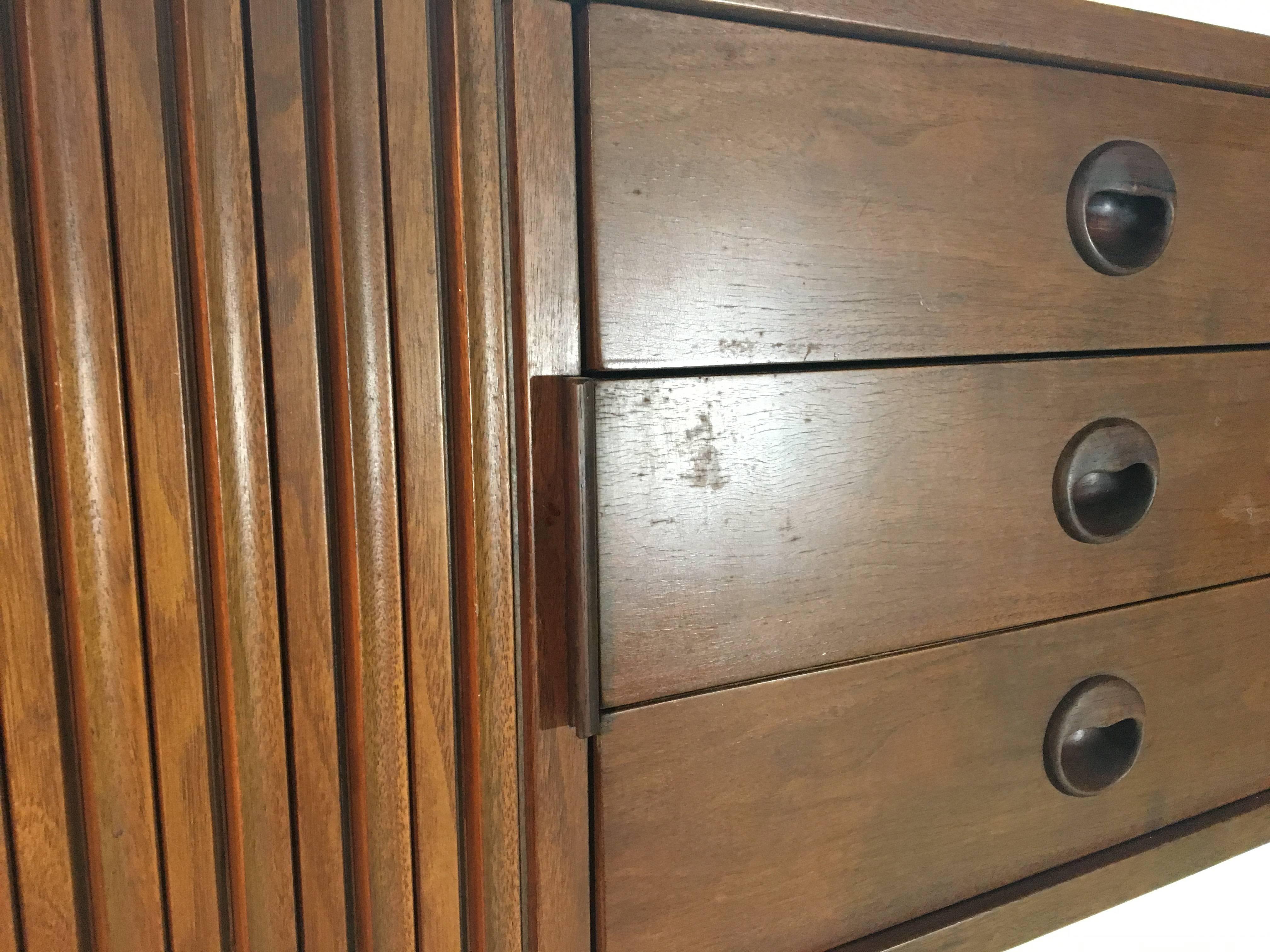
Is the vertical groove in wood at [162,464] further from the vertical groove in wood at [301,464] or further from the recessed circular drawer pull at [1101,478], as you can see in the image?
the recessed circular drawer pull at [1101,478]

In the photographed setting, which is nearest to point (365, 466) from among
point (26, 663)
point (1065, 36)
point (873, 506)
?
point (26, 663)

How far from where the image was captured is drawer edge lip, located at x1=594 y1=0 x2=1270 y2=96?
1.40 ft

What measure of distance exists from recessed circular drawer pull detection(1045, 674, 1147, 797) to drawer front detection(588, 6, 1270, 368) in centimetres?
23

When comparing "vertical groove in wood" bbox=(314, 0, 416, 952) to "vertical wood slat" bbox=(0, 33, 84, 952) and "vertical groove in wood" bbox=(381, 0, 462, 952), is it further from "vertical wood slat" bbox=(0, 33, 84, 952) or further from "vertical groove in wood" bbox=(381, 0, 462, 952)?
"vertical wood slat" bbox=(0, 33, 84, 952)

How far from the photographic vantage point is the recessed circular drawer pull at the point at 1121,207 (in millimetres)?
518

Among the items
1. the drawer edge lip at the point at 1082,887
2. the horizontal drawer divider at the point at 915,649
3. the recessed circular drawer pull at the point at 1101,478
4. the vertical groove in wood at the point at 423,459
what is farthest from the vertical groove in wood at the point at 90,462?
the recessed circular drawer pull at the point at 1101,478

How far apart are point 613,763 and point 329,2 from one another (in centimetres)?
38

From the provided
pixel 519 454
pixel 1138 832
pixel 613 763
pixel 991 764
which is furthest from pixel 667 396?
pixel 1138 832

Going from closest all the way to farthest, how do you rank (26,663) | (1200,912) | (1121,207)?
(26,663), (1121,207), (1200,912)

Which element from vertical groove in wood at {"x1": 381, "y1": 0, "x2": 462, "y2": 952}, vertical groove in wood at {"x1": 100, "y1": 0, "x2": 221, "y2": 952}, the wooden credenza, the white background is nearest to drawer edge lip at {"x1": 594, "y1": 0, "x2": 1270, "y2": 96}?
the wooden credenza

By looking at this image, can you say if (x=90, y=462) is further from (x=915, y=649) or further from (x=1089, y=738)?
(x=1089, y=738)

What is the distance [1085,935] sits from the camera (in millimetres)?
964

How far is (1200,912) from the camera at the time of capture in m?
1.04

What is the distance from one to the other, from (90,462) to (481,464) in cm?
15
